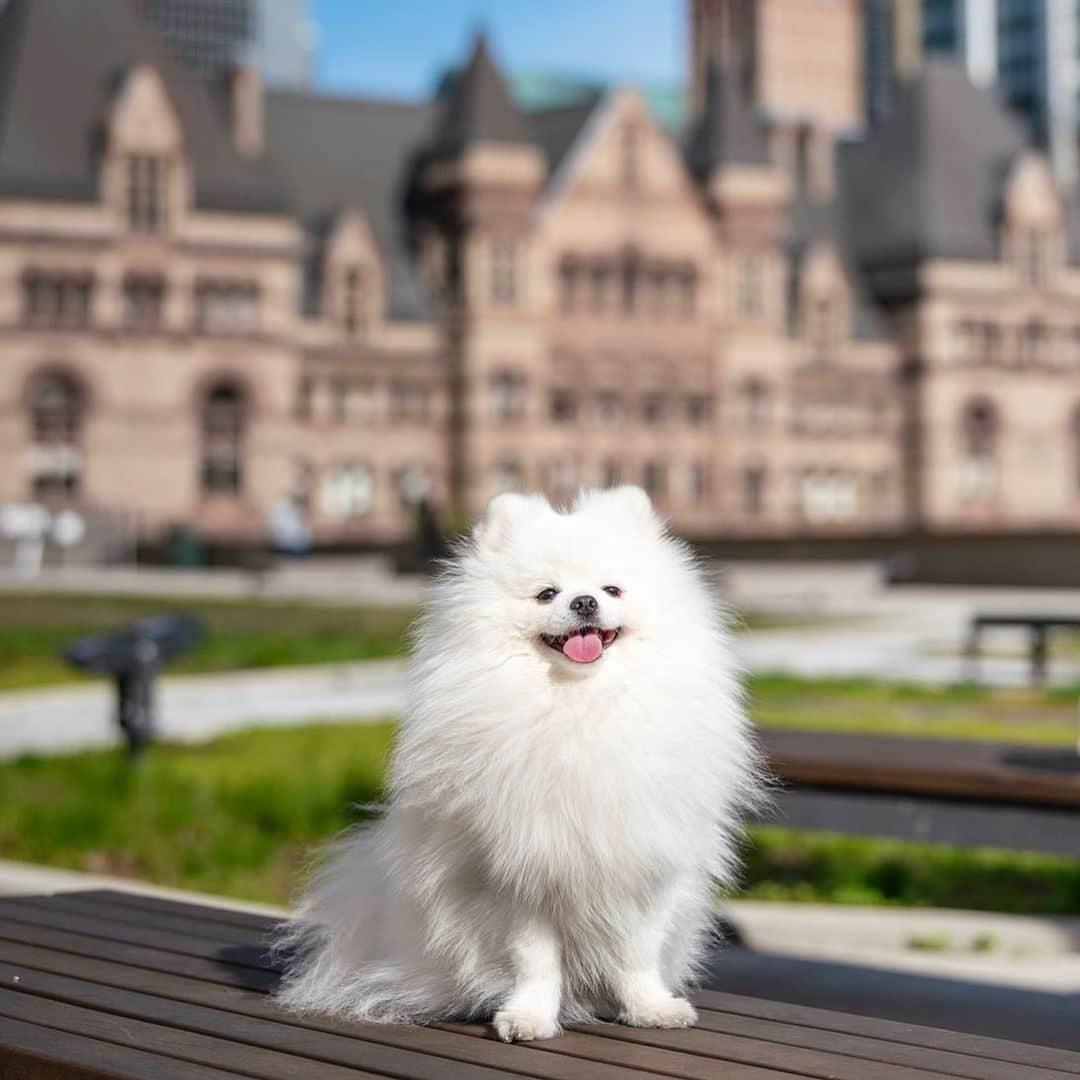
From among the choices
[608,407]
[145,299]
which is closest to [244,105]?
[145,299]

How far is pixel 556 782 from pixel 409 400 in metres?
53.7

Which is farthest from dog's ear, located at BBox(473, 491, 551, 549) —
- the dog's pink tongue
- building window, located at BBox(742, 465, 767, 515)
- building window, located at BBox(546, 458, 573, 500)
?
building window, located at BBox(742, 465, 767, 515)

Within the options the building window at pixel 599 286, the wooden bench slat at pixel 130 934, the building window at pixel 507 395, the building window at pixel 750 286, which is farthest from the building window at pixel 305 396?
the wooden bench slat at pixel 130 934

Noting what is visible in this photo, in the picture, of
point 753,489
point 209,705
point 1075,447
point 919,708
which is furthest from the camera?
Answer: point 1075,447

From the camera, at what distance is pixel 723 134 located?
198 feet

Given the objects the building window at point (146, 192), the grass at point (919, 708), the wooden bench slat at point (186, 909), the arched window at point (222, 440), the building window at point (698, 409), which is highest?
the building window at point (146, 192)

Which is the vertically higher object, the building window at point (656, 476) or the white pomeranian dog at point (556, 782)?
the building window at point (656, 476)

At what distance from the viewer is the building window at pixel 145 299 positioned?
51906 millimetres

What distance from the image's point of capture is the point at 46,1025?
3.36 meters

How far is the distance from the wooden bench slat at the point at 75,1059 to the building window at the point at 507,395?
5334 cm

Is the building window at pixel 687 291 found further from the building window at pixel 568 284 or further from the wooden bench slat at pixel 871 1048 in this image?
the wooden bench slat at pixel 871 1048

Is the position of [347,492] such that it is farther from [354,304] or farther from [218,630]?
[218,630]

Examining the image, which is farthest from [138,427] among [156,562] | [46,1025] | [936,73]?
[46,1025]

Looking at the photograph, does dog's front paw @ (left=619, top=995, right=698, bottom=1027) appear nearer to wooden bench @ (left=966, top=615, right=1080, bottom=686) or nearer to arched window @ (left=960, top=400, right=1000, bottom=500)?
wooden bench @ (left=966, top=615, right=1080, bottom=686)
